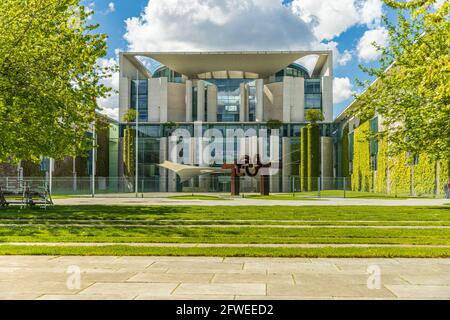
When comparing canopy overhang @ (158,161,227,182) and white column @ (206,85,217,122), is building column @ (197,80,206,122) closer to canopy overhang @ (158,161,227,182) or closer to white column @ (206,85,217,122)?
white column @ (206,85,217,122)

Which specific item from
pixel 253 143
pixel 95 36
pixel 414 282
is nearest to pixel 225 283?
pixel 414 282

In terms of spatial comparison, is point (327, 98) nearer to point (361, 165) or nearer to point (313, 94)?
point (313, 94)

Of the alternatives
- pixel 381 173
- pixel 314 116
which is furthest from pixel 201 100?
pixel 381 173

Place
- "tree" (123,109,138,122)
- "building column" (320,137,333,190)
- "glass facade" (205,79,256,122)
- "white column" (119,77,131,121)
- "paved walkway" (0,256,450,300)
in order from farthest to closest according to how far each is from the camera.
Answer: "glass facade" (205,79,256,122)
"white column" (119,77,131,121)
"building column" (320,137,333,190)
"tree" (123,109,138,122)
"paved walkway" (0,256,450,300)

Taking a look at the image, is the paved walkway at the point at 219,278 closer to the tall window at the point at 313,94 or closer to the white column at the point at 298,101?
the white column at the point at 298,101

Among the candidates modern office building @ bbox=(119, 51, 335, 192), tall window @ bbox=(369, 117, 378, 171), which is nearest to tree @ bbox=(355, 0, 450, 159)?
tall window @ bbox=(369, 117, 378, 171)

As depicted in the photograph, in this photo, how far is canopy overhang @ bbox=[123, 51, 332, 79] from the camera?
72.2m

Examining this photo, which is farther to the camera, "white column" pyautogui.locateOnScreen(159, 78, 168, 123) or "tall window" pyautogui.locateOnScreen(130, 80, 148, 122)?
"tall window" pyautogui.locateOnScreen(130, 80, 148, 122)

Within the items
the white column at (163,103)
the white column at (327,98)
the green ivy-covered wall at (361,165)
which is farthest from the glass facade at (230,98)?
the green ivy-covered wall at (361,165)

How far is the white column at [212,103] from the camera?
72.5 meters

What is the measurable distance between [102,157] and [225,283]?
216ft

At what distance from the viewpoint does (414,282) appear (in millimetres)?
6656
